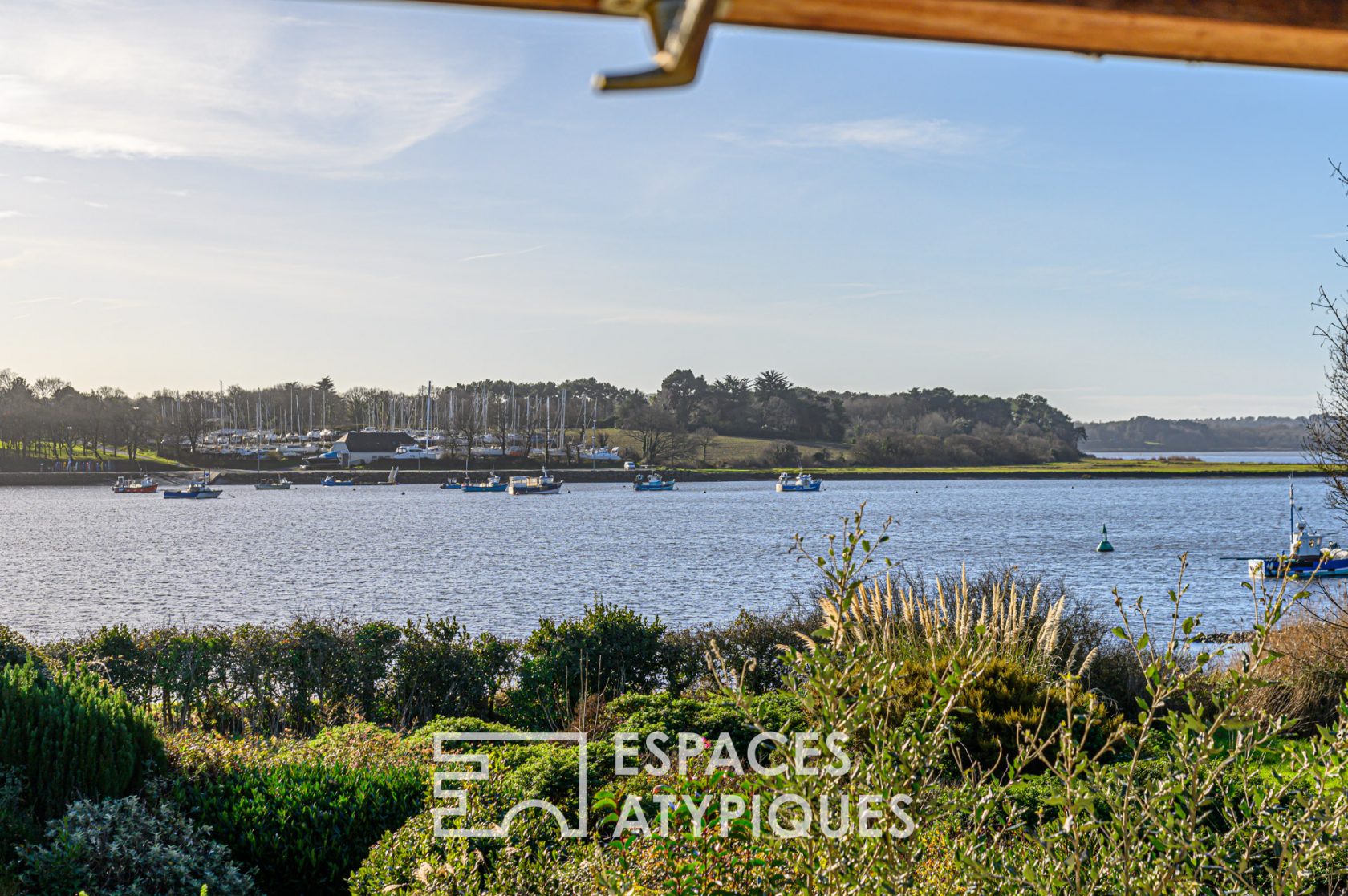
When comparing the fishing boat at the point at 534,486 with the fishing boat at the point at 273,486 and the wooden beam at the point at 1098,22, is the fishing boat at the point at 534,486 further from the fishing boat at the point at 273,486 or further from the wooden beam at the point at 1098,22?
the wooden beam at the point at 1098,22

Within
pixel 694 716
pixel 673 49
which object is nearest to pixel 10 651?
pixel 694 716

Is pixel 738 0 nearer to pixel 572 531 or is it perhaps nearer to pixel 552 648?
pixel 552 648

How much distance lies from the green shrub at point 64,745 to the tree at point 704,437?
92211 mm

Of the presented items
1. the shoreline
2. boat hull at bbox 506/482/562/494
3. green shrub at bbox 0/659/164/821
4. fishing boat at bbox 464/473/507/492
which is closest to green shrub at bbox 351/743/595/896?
green shrub at bbox 0/659/164/821

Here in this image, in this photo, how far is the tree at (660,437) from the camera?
96375mm

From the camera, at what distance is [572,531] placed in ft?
171

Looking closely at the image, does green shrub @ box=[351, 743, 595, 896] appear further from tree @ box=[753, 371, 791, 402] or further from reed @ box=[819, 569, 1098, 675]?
tree @ box=[753, 371, 791, 402]

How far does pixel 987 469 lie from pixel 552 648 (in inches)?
3895

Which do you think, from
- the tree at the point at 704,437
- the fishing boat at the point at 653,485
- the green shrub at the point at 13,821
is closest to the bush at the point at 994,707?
the green shrub at the point at 13,821

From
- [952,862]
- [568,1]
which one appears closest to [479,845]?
[952,862]

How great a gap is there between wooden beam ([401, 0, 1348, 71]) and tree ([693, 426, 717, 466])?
96.0 m

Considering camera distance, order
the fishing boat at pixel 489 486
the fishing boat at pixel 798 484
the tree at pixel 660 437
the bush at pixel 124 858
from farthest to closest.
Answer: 1. the tree at pixel 660 437
2. the fishing boat at pixel 489 486
3. the fishing boat at pixel 798 484
4. the bush at pixel 124 858

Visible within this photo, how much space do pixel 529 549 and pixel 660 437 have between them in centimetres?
5585

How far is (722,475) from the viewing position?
315ft
